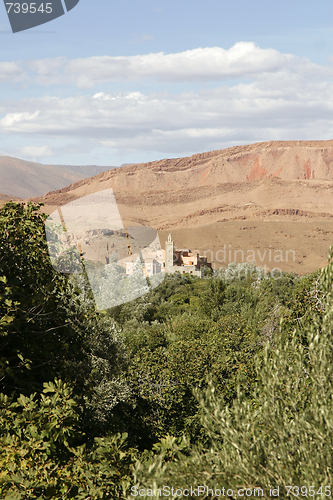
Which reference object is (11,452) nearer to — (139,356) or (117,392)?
(117,392)

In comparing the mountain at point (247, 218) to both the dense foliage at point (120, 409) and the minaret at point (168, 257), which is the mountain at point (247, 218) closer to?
the minaret at point (168, 257)

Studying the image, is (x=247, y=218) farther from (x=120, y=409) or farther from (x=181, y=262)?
(x=120, y=409)

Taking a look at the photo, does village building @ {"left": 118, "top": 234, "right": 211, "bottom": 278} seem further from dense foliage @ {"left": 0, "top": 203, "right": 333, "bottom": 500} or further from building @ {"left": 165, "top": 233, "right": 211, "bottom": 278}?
dense foliage @ {"left": 0, "top": 203, "right": 333, "bottom": 500}

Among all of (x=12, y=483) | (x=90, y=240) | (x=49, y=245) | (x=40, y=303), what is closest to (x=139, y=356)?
(x=90, y=240)

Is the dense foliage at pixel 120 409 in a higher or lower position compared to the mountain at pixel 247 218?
higher

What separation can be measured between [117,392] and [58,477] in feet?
20.3

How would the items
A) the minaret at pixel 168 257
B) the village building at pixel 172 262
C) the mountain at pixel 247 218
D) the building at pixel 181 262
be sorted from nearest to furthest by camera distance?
the village building at pixel 172 262 < the building at pixel 181 262 < the minaret at pixel 168 257 < the mountain at pixel 247 218

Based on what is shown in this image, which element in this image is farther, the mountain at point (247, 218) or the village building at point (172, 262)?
the mountain at point (247, 218)

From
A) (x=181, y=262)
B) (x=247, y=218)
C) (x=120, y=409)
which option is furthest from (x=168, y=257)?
(x=247, y=218)

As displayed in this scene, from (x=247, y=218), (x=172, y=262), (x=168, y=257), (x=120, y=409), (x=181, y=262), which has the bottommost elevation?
(x=181, y=262)

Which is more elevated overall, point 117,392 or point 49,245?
point 49,245

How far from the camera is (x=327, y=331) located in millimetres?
5324

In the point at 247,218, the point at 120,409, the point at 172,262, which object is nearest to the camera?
the point at 120,409

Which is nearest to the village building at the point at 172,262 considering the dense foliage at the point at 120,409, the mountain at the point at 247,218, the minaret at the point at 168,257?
the minaret at the point at 168,257
